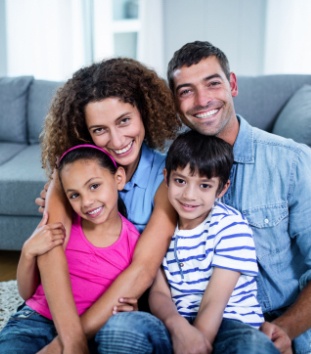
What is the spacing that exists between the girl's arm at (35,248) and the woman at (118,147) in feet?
0.08

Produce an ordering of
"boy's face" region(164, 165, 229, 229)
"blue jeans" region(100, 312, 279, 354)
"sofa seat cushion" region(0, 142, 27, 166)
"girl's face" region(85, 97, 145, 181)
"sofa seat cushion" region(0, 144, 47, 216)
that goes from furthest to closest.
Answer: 1. "sofa seat cushion" region(0, 142, 27, 166)
2. "sofa seat cushion" region(0, 144, 47, 216)
3. "girl's face" region(85, 97, 145, 181)
4. "boy's face" region(164, 165, 229, 229)
5. "blue jeans" region(100, 312, 279, 354)

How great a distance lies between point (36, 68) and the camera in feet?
12.0

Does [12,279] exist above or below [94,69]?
below

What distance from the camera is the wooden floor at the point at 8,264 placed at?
91.2 inches

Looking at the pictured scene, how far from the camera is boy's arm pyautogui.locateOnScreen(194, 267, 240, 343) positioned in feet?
3.63

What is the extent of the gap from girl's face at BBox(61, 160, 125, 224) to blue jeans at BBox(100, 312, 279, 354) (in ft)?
1.12

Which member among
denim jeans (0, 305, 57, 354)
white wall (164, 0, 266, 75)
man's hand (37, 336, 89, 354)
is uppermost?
white wall (164, 0, 266, 75)

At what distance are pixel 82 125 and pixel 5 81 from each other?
1.92m

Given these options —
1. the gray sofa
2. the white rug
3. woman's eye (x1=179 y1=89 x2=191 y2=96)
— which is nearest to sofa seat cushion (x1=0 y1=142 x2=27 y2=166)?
the gray sofa

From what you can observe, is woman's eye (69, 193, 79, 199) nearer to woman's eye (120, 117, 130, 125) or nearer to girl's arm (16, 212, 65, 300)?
girl's arm (16, 212, 65, 300)

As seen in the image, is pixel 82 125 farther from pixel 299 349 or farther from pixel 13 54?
pixel 13 54

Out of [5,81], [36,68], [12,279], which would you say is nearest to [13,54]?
[36,68]

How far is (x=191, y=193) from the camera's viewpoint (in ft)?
4.01

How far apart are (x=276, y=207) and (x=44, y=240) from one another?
668 mm
